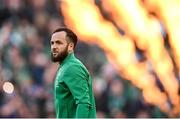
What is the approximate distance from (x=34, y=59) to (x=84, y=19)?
156 centimetres

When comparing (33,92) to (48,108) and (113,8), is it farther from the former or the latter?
(113,8)

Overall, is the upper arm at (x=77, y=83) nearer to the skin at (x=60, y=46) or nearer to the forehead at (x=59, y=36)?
the skin at (x=60, y=46)

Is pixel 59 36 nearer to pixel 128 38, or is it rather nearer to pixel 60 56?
pixel 60 56

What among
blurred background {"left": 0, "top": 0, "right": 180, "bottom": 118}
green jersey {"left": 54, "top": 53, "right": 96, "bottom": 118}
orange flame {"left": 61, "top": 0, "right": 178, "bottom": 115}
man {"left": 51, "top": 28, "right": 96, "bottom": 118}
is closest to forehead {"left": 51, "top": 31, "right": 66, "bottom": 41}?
man {"left": 51, "top": 28, "right": 96, "bottom": 118}

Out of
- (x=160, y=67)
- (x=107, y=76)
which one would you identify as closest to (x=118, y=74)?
(x=107, y=76)

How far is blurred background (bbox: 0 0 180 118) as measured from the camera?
1001cm

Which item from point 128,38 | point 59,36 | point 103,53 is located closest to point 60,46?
point 59,36

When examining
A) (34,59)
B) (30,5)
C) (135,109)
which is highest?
(30,5)

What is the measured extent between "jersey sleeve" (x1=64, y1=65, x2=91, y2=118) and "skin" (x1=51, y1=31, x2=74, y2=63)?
13 centimetres

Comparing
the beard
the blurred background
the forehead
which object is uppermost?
the forehead

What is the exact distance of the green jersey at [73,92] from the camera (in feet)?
15.8

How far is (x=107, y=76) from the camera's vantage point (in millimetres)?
10156

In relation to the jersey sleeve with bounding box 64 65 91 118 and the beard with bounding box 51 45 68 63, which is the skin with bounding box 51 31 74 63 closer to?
the beard with bounding box 51 45 68 63

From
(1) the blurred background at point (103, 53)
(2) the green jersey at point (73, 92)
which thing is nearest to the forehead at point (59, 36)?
(2) the green jersey at point (73, 92)
